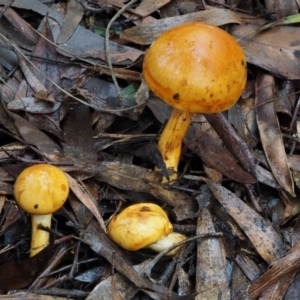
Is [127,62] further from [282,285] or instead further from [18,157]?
[282,285]

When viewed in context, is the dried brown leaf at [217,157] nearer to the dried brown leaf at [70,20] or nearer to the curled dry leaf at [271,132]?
the curled dry leaf at [271,132]

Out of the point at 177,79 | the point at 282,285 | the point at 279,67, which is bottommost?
the point at 282,285

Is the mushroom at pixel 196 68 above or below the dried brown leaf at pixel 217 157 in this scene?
above

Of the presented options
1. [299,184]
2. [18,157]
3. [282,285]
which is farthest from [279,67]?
[18,157]

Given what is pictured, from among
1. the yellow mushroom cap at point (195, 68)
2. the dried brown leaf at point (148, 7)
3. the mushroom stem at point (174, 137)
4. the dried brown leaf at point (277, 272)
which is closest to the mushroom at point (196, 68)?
the yellow mushroom cap at point (195, 68)

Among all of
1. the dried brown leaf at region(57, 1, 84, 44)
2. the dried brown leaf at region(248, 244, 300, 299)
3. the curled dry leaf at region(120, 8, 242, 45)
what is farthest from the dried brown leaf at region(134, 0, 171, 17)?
the dried brown leaf at region(248, 244, 300, 299)

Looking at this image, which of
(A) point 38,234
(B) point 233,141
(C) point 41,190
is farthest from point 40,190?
(B) point 233,141

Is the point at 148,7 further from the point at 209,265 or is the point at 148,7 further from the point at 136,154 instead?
the point at 209,265
